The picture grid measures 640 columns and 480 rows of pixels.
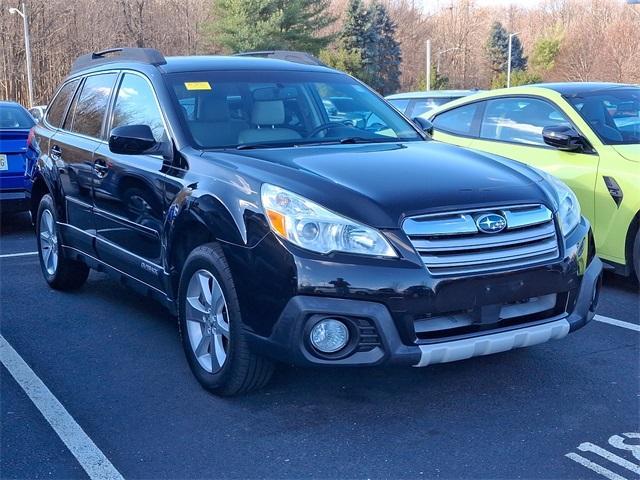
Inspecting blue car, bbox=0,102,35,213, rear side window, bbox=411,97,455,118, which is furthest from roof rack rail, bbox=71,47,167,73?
rear side window, bbox=411,97,455,118

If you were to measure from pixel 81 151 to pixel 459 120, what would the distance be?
12.0ft

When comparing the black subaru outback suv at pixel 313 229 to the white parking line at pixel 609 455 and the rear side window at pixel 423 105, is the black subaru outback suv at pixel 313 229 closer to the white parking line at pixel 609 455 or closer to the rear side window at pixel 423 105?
the white parking line at pixel 609 455

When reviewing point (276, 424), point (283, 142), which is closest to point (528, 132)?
point (283, 142)

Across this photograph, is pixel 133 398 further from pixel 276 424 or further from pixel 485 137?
pixel 485 137

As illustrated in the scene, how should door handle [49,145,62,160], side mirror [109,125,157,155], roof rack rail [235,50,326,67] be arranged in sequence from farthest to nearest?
door handle [49,145,62,160] → roof rack rail [235,50,326,67] → side mirror [109,125,157,155]

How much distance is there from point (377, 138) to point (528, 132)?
7.98 ft

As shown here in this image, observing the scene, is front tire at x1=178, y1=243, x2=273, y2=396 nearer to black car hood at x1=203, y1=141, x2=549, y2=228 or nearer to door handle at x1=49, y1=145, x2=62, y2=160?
black car hood at x1=203, y1=141, x2=549, y2=228

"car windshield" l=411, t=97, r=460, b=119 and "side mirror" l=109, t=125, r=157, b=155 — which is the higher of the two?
"side mirror" l=109, t=125, r=157, b=155

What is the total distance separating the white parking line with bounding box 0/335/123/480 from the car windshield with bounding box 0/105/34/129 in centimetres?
563

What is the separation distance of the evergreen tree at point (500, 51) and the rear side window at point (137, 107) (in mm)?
69999

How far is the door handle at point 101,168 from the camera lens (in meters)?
5.02

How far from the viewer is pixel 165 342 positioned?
4.95m

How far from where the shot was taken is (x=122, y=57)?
536 centimetres

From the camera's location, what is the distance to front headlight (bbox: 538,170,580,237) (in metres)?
3.91
